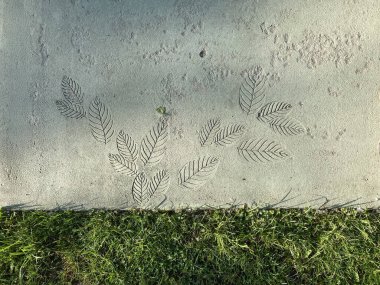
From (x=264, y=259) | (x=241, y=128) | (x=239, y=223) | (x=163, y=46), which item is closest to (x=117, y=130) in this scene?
(x=163, y=46)

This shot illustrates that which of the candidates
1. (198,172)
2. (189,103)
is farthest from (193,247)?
(189,103)

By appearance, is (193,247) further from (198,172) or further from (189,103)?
(189,103)

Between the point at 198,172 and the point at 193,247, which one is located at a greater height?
the point at 198,172

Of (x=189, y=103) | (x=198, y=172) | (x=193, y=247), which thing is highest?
(x=189, y=103)

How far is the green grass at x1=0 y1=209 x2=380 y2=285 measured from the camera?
2.00 meters

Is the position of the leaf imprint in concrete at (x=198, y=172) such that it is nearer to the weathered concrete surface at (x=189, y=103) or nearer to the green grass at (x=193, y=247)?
the weathered concrete surface at (x=189, y=103)

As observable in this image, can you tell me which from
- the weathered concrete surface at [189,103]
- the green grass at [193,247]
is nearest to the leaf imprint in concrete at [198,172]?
the weathered concrete surface at [189,103]

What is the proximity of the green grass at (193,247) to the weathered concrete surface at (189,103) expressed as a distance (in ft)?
0.26

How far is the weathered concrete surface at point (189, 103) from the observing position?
6.63 feet

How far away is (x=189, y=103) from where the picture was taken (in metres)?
2.07

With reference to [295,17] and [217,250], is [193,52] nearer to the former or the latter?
[295,17]

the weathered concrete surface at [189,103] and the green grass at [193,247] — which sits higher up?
the weathered concrete surface at [189,103]

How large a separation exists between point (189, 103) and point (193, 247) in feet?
2.36

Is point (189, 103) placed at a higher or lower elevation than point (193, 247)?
higher
